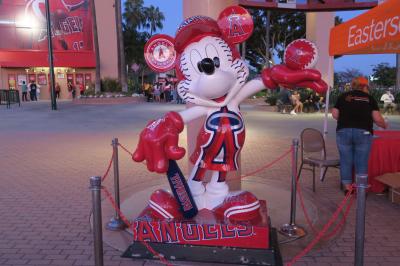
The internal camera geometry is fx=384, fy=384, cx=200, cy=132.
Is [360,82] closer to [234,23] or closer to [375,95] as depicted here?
[234,23]

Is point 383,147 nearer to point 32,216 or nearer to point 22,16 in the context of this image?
point 32,216

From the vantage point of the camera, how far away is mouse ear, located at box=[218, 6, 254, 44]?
3.88 m

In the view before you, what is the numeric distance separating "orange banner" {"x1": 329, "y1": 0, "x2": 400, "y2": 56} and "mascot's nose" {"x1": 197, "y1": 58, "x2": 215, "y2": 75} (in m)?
2.10

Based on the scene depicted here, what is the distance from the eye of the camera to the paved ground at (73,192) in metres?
3.74

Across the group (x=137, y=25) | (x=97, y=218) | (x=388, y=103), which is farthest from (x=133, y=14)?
(x=97, y=218)

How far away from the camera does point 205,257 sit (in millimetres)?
3449

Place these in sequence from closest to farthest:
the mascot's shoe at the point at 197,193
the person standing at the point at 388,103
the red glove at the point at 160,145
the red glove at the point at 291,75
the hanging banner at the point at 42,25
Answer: the red glove at the point at 160,145 < the red glove at the point at 291,75 < the mascot's shoe at the point at 197,193 < the person standing at the point at 388,103 < the hanging banner at the point at 42,25

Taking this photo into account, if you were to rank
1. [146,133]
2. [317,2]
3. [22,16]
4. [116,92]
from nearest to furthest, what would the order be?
[146,133] < [317,2] < [116,92] < [22,16]

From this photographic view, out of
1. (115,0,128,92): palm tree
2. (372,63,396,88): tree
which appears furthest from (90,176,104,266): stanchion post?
(372,63,396,88): tree

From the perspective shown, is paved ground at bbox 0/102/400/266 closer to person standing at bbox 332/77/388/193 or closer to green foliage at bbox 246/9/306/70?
person standing at bbox 332/77/388/193

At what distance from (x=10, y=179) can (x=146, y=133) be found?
168 inches

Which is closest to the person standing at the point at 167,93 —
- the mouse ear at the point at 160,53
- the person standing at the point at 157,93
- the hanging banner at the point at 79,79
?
the person standing at the point at 157,93

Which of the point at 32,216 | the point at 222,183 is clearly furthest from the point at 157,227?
the point at 32,216

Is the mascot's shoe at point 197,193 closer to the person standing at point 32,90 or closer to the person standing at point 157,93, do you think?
the person standing at point 157,93
